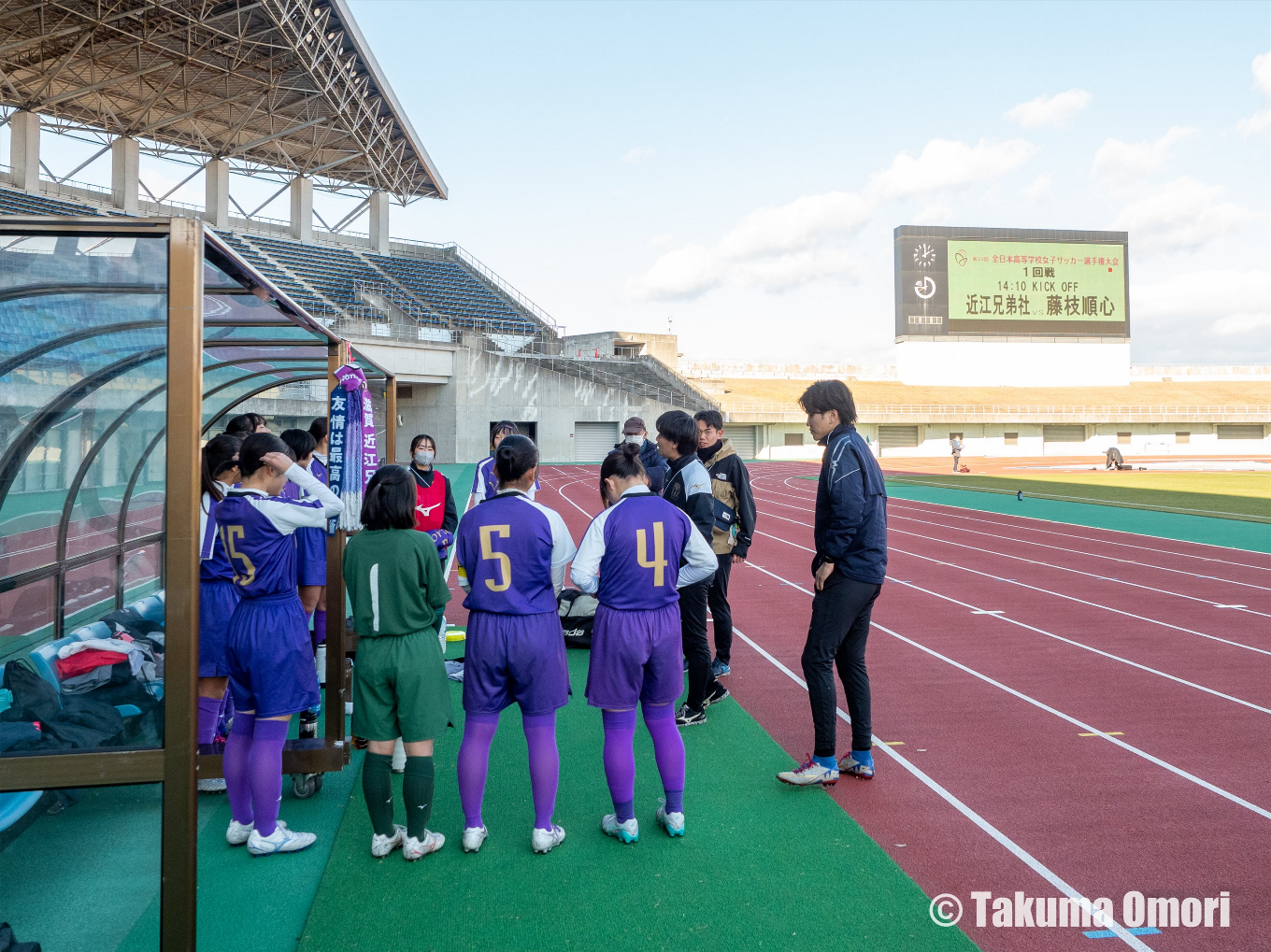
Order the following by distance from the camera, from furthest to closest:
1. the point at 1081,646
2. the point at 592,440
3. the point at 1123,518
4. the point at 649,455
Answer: the point at 592,440
the point at 1123,518
the point at 649,455
the point at 1081,646

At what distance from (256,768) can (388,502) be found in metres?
1.29

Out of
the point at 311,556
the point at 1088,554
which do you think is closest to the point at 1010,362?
the point at 1088,554

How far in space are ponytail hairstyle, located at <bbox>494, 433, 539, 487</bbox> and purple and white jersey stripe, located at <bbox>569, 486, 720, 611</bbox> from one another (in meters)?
0.39

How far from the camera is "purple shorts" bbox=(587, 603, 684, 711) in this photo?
3506 millimetres

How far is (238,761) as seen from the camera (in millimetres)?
3562

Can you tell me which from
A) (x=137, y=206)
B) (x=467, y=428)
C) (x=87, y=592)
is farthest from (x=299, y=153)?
(x=87, y=592)

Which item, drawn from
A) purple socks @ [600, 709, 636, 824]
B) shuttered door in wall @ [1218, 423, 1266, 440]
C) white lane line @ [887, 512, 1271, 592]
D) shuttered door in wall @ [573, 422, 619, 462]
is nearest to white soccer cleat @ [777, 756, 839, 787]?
purple socks @ [600, 709, 636, 824]

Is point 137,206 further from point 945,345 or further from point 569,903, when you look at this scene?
point 945,345

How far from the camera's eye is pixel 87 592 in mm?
5980

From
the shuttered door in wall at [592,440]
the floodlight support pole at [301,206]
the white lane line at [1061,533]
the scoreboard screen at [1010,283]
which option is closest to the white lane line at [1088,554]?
the white lane line at [1061,533]

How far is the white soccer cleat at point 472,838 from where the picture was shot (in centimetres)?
350

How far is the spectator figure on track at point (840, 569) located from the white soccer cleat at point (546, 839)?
49.6 inches

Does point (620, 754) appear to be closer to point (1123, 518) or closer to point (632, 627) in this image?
point (632, 627)

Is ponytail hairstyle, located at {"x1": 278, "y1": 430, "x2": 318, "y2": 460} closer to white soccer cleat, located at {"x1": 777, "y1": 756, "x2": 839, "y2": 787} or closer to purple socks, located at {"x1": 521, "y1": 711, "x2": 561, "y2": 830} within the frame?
purple socks, located at {"x1": 521, "y1": 711, "x2": 561, "y2": 830}
